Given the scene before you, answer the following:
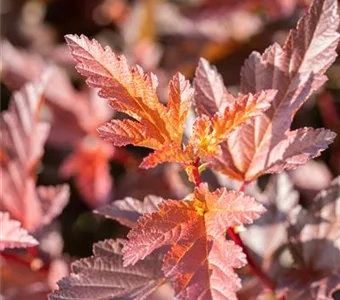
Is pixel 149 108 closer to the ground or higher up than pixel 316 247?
higher up

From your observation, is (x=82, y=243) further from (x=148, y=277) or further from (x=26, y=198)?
(x=148, y=277)

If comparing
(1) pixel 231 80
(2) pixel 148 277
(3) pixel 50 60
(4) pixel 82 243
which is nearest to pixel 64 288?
(2) pixel 148 277

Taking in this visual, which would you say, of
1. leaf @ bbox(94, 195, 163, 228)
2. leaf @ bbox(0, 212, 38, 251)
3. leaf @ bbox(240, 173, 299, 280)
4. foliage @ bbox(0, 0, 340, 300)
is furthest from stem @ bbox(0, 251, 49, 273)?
leaf @ bbox(240, 173, 299, 280)

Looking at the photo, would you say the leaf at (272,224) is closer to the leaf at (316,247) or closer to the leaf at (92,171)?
the leaf at (316,247)

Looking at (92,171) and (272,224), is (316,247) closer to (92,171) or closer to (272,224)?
(272,224)

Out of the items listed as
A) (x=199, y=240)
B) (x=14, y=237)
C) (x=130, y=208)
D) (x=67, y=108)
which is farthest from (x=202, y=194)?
(x=67, y=108)

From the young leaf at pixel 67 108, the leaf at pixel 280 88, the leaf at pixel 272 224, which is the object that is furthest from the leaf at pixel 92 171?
the leaf at pixel 280 88

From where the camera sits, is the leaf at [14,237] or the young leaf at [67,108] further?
the young leaf at [67,108]
